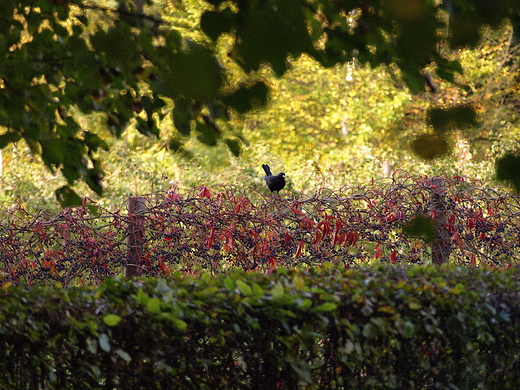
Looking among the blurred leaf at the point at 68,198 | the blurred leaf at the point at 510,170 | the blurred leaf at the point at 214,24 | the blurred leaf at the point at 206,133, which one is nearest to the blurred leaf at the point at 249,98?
the blurred leaf at the point at 214,24

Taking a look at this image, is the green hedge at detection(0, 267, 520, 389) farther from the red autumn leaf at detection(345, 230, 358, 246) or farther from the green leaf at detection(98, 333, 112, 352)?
the red autumn leaf at detection(345, 230, 358, 246)

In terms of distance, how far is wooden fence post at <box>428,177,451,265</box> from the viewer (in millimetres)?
5852

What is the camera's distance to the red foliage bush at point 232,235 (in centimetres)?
519

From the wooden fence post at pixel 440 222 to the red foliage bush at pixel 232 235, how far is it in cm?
1

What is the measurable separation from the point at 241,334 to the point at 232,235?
8.22 feet

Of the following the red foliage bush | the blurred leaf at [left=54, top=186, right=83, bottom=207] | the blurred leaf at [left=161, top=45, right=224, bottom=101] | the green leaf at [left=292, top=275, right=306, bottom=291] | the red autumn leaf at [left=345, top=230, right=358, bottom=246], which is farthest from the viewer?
the red autumn leaf at [left=345, top=230, right=358, bottom=246]

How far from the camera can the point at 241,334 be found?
109 inches

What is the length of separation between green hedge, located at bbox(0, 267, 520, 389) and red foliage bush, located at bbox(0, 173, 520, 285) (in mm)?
1917

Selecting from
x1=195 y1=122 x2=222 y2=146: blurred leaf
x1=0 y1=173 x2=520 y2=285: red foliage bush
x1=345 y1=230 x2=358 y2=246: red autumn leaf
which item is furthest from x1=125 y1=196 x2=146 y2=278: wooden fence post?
x1=195 y1=122 x2=222 y2=146: blurred leaf

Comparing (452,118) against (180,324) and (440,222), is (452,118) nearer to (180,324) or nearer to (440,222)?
(180,324)

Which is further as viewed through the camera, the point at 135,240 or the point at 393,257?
the point at 393,257

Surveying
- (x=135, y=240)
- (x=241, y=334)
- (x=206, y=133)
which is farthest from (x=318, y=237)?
(x=241, y=334)

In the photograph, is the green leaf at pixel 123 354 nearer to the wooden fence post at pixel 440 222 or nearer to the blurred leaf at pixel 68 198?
the blurred leaf at pixel 68 198

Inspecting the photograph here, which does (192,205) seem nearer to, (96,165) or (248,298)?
(96,165)
